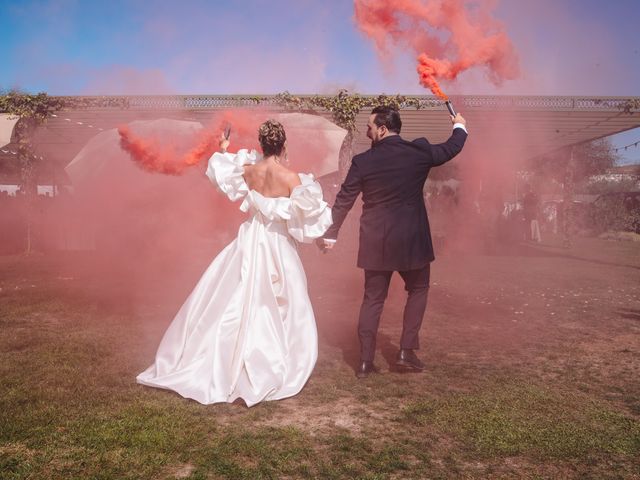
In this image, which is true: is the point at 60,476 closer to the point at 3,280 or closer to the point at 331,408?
the point at 331,408

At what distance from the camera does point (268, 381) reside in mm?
4176

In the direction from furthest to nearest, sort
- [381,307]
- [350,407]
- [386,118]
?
[381,307], [386,118], [350,407]

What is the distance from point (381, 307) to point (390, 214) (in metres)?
0.86

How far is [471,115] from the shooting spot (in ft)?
49.9

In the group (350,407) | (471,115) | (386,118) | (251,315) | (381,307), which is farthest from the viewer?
(471,115)

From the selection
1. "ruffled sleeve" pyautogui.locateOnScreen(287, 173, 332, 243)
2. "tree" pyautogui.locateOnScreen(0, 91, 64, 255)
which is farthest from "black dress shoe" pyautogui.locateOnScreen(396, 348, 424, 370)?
"tree" pyautogui.locateOnScreen(0, 91, 64, 255)

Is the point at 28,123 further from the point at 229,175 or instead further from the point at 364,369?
the point at 364,369

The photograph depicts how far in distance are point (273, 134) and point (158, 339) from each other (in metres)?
2.88

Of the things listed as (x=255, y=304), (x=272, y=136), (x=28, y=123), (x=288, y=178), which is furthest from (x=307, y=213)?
(x=28, y=123)

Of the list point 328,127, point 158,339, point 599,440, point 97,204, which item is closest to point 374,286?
point 599,440

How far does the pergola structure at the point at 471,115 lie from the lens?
1409cm

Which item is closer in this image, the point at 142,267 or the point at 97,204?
the point at 142,267

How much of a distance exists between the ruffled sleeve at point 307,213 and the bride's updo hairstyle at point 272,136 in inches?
14.1

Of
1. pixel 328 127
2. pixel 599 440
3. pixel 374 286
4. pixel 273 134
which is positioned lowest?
pixel 599 440
